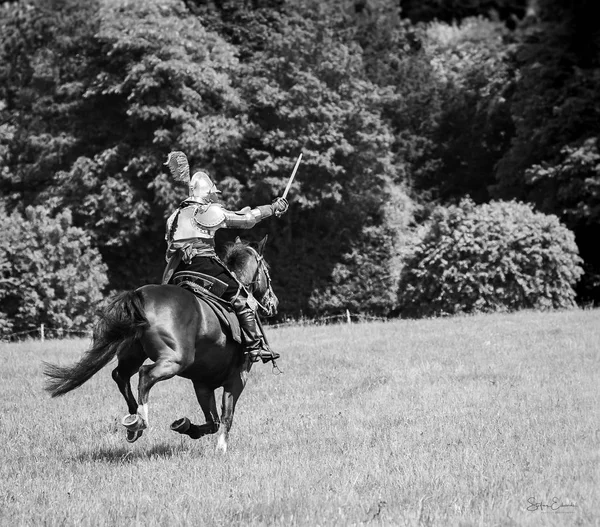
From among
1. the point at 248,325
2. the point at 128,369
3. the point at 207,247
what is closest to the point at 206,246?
the point at 207,247

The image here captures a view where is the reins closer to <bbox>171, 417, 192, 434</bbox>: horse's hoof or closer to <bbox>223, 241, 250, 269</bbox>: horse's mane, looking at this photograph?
<bbox>223, 241, 250, 269</bbox>: horse's mane

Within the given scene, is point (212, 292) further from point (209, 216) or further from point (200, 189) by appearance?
point (200, 189)

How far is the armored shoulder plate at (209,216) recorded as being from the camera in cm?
1077

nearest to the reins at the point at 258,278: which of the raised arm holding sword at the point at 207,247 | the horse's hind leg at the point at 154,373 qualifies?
the raised arm holding sword at the point at 207,247

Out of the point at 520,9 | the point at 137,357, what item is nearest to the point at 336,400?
the point at 137,357

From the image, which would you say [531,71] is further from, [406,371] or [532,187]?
[406,371]

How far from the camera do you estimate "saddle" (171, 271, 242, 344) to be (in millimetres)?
10383

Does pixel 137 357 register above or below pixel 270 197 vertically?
below

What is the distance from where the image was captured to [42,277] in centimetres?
3130

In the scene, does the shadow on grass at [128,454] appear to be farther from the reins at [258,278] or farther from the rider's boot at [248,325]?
the reins at [258,278]

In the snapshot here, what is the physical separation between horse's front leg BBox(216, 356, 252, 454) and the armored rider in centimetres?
22

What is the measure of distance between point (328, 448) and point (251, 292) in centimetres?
214

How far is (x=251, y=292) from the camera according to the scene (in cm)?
1123

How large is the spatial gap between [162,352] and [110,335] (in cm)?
59
